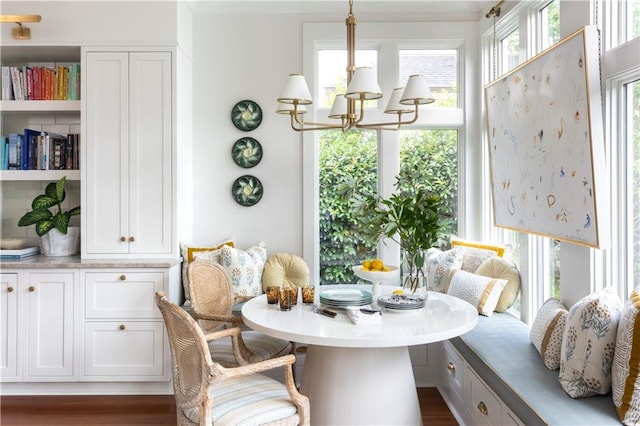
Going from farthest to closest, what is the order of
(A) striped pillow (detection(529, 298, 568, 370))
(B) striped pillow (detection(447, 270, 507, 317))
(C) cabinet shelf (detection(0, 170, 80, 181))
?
(C) cabinet shelf (detection(0, 170, 80, 181)), (B) striped pillow (detection(447, 270, 507, 317)), (A) striped pillow (detection(529, 298, 568, 370))

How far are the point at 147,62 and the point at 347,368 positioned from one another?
250cm

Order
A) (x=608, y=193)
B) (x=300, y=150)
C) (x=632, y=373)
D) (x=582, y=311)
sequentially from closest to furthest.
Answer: (x=632, y=373)
(x=582, y=311)
(x=608, y=193)
(x=300, y=150)

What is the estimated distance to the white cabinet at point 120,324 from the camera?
3113 millimetres

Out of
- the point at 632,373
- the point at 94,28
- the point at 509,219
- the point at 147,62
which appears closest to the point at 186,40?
the point at 147,62

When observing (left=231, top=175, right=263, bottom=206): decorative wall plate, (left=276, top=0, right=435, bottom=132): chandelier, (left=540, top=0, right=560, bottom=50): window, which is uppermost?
A: (left=540, top=0, right=560, bottom=50): window

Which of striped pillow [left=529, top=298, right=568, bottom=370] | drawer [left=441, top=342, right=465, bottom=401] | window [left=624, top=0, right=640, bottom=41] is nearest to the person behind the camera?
window [left=624, top=0, right=640, bottom=41]

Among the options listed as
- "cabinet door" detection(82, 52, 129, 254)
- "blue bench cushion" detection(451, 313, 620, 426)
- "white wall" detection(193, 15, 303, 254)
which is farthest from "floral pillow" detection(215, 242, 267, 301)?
"blue bench cushion" detection(451, 313, 620, 426)

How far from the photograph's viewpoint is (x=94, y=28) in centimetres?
321

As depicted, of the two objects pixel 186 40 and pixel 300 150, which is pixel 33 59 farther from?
pixel 300 150

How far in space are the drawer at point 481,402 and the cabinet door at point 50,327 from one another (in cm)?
262

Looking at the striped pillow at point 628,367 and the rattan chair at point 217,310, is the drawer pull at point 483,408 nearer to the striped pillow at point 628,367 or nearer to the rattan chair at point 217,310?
the striped pillow at point 628,367

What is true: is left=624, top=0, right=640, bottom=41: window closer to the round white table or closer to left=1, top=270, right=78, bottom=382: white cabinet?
the round white table

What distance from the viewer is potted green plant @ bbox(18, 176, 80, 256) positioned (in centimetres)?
321

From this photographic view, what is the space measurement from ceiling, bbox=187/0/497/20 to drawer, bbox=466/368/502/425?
2.71 m
